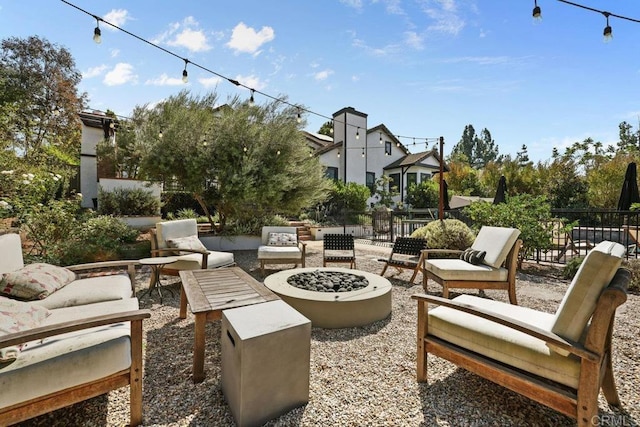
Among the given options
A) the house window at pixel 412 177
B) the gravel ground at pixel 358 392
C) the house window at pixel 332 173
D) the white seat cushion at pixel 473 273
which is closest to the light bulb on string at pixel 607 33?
the white seat cushion at pixel 473 273

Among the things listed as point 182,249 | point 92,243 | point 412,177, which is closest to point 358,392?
point 182,249

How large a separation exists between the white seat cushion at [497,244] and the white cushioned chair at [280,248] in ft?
10.5

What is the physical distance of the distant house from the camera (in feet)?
59.0

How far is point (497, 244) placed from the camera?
4.15 metres

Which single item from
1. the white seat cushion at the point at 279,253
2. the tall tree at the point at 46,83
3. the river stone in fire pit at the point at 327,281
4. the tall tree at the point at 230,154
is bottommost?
the river stone in fire pit at the point at 327,281

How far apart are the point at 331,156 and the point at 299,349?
54.4ft

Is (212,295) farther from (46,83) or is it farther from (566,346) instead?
(46,83)

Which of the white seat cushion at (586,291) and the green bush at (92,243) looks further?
the green bush at (92,243)

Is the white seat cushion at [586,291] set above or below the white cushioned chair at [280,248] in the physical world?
above

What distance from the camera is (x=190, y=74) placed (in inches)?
227

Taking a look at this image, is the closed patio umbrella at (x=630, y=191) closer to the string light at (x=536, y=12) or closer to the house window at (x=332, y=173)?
the string light at (x=536, y=12)

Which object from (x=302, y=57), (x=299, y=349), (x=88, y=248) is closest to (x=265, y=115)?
(x=302, y=57)

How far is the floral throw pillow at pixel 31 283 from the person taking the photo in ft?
8.13

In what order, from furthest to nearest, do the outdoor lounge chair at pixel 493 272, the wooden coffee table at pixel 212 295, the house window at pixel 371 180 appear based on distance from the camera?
the house window at pixel 371 180, the outdoor lounge chair at pixel 493 272, the wooden coffee table at pixel 212 295
